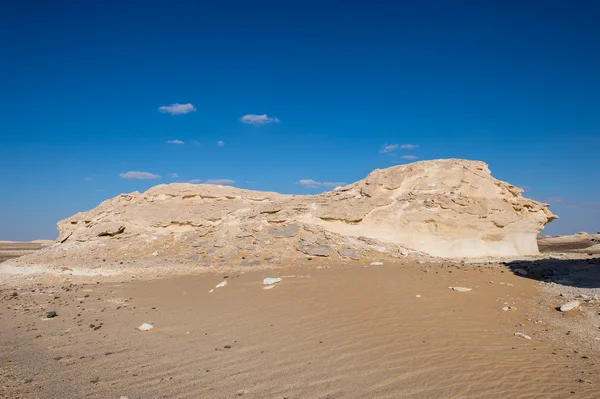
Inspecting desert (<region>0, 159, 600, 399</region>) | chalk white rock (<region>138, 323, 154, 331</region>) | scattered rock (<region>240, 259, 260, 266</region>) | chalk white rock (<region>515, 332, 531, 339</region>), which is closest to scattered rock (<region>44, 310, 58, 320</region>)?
desert (<region>0, 159, 600, 399</region>)

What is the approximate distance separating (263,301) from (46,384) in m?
5.20

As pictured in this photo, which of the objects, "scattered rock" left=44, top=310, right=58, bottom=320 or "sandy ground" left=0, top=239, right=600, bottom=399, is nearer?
"sandy ground" left=0, top=239, right=600, bottom=399

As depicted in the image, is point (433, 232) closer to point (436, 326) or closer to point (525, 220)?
point (525, 220)

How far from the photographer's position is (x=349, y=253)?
16406 mm

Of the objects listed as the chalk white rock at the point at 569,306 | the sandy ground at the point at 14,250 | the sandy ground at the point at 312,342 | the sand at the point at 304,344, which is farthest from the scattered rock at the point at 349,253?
the sandy ground at the point at 14,250

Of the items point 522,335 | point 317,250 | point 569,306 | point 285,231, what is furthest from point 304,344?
point 285,231

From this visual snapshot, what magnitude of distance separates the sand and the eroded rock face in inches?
240

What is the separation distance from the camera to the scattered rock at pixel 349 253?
53.1 ft

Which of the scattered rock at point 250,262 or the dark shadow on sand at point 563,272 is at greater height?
the scattered rock at point 250,262

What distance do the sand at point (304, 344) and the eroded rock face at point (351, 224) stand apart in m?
6.09

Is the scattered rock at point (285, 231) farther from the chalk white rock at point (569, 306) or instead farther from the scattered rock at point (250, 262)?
the chalk white rock at point (569, 306)

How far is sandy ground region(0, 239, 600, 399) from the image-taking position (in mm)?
4664

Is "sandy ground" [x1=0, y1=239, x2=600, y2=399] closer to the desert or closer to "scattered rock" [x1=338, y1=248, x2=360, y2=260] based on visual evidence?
the desert

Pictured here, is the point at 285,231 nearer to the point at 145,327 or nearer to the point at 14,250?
the point at 145,327
